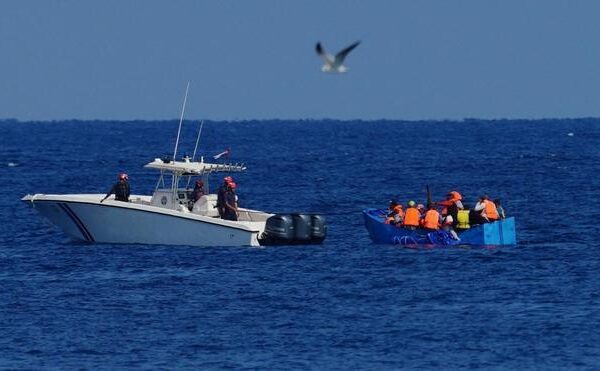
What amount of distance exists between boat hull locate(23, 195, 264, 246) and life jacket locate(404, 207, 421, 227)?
413 cm

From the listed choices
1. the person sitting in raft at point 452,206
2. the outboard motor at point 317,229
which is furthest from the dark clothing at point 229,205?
the person sitting in raft at point 452,206

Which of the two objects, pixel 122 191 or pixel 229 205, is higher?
pixel 122 191

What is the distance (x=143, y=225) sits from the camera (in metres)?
43.2

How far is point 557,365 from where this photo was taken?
28062mm

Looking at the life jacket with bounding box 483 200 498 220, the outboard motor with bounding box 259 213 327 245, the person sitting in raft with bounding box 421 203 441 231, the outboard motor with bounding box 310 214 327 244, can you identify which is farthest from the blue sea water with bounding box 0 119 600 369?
the life jacket with bounding box 483 200 498 220

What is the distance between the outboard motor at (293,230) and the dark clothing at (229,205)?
987 mm

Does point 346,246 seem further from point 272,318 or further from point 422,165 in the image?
point 422,165

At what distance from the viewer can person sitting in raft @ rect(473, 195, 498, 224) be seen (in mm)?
44219

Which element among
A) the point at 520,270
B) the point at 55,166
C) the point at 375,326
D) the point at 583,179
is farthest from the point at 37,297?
the point at 55,166

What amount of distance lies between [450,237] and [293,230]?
440cm

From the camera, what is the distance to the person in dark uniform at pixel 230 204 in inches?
1684

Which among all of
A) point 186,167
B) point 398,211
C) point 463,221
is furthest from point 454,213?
point 186,167

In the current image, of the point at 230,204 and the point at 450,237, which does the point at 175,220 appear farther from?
the point at 450,237

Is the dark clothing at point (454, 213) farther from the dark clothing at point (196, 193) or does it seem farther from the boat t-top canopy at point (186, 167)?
the dark clothing at point (196, 193)
